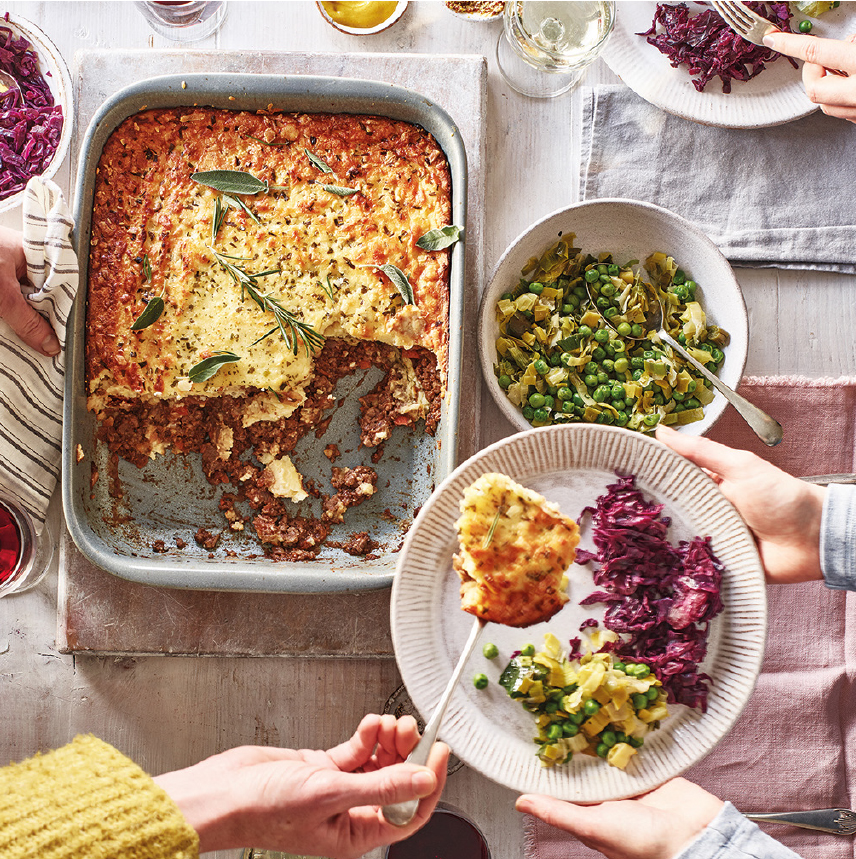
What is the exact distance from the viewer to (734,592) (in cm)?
279

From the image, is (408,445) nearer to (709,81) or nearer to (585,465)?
(585,465)

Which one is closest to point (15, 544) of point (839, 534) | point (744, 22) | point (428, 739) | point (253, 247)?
point (253, 247)

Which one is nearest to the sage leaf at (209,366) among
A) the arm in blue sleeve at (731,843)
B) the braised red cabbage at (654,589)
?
the braised red cabbage at (654,589)

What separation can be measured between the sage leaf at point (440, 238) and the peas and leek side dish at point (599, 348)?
1.12 ft

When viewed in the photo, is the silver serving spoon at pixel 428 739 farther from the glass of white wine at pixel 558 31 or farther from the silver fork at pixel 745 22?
the silver fork at pixel 745 22

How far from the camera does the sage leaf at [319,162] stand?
9.71ft

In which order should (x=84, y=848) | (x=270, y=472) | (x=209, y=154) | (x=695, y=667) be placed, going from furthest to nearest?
(x=270, y=472)
(x=209, y=154)
(x=695, y=667)
(x=84, y=848)

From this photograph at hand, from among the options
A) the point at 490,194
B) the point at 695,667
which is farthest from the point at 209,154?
the point at 695,667

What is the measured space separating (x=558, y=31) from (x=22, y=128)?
7.14ft

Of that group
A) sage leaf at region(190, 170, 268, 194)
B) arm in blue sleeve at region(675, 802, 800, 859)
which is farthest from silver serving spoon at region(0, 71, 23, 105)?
arm in blue sleeve at region(675, 802, 800, 859)

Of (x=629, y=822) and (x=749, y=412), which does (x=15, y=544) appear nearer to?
(x=629, y=822)

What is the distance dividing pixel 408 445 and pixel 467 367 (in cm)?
40

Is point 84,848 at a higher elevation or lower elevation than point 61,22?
lower

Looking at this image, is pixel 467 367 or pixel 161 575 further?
Result: pixel 467 367
